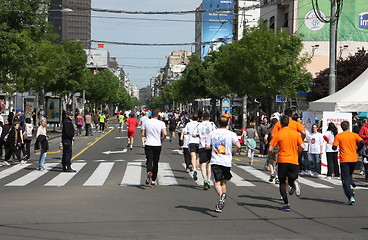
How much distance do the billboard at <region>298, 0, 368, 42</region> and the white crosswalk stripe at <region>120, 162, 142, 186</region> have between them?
36.8m

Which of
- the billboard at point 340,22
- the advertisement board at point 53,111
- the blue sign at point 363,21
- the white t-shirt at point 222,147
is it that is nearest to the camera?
the white t-shirt at point 222,147

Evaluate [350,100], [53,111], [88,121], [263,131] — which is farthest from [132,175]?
[53,111]

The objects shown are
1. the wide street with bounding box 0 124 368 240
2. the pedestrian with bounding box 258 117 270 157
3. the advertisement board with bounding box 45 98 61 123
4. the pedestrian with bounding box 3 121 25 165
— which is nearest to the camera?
the wide street with bounding box 0 124 368 240

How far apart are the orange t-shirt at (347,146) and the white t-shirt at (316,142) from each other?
5254mm

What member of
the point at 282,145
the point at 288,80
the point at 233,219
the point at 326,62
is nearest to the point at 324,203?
the point at 282,145

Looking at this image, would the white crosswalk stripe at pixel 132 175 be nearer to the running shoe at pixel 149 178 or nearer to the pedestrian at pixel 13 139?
the running shoe at pixel 149 178

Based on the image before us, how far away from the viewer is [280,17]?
53.8 metres

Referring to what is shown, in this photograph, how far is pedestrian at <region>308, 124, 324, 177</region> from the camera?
16.7 metres

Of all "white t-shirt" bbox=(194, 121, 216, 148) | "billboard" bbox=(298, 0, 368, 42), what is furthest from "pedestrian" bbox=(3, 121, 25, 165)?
"billboard" bbox=(298, 0, 368, 42)

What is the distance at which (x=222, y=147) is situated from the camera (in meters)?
9.48

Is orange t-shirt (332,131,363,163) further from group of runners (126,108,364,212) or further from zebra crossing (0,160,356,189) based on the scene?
zebra crossing (0,160,356,189)

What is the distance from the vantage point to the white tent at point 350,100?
1838cm

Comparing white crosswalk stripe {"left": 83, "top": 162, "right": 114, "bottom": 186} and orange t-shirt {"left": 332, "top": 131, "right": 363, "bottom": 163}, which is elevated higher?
orange t-shirt {"left": 332, "top": 131, "right": 363, "bottom": 163}

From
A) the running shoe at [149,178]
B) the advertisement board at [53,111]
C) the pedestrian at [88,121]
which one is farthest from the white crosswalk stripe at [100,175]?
the advertisement board at [53,111]
